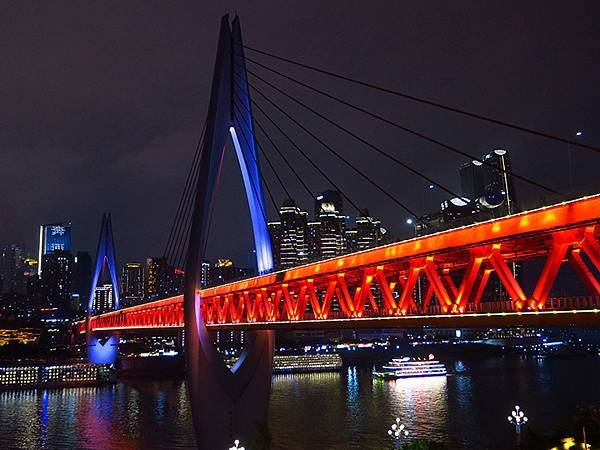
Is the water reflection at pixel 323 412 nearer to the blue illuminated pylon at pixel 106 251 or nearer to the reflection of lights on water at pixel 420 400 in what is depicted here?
the reflection of lights on water at pixel 420 400

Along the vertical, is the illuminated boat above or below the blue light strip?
below

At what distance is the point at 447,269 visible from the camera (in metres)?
21.5

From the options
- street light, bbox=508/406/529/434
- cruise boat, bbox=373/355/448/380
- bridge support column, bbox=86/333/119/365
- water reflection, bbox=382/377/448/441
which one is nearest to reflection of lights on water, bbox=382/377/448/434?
water reflection, bbox=382/377/448/441

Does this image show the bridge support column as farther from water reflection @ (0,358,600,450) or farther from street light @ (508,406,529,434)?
street light @ (508,406,529,434)

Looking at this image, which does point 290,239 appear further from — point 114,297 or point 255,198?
point 255,198

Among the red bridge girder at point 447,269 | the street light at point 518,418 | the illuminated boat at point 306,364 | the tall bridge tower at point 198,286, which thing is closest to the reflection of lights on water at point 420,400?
the street light at point 518,418

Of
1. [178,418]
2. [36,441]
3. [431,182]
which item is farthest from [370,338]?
[431,182]

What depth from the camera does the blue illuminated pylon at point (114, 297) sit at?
271ft

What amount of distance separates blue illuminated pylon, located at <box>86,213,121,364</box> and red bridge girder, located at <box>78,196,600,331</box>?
55.9 meters

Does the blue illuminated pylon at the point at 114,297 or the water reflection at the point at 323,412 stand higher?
the blue illuminated pylon at the point at 114,297

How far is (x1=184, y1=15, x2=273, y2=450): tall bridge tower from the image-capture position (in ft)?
93.0

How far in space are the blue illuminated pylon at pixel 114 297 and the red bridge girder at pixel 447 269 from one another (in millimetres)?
55919

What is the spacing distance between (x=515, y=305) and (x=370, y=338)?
144346mm

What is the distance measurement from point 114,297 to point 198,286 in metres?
63.0
